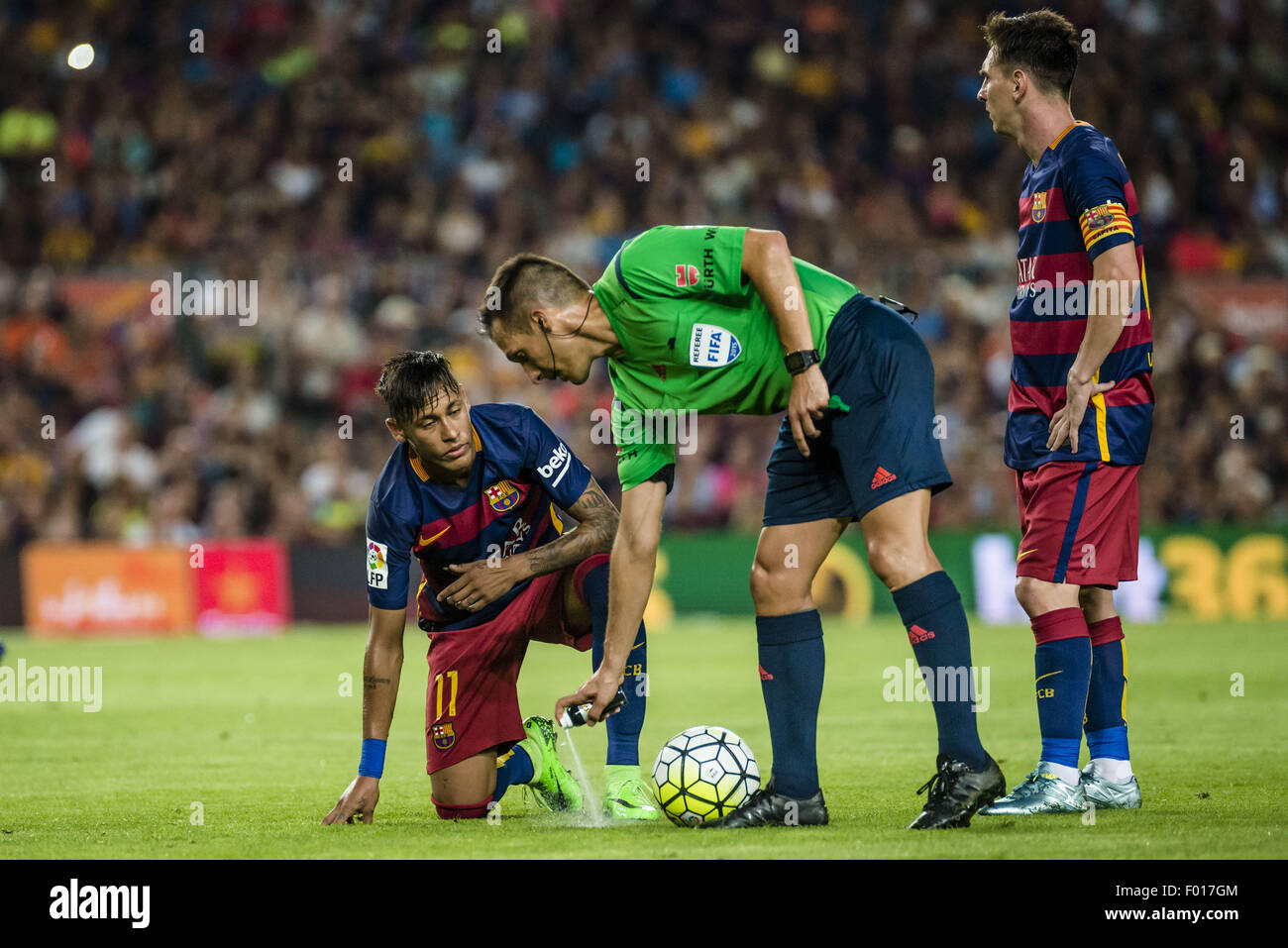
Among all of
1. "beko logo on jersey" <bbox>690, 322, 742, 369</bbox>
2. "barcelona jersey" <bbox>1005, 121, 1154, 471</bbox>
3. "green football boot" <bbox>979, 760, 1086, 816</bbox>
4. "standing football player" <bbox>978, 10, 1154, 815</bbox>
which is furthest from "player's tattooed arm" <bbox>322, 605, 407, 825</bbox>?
"barcelona jersey" <bbox>1005, 121, 1154, 471</bbox>

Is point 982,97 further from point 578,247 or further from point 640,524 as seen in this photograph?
point 578,247

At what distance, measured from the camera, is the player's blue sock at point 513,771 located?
20.4 ft

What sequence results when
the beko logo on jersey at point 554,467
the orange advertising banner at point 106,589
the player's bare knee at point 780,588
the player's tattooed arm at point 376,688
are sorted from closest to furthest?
the player's bare knee at point 780,588, the player's tattooed arm at point 376,688, the beko logo on jersey at point 554,467, the orange advertising banner at point 106,589

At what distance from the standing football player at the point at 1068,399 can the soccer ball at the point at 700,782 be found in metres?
0.99

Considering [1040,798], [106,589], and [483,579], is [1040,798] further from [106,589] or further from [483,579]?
[106,589]

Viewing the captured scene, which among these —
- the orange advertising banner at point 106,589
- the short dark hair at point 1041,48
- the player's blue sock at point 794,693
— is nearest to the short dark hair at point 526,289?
the player's blue sock at point 794,693

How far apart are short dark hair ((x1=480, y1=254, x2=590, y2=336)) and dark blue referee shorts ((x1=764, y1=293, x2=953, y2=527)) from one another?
2.86 ft

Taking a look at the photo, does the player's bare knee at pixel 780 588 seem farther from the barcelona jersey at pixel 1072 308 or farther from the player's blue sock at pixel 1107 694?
the player's blue sock at pixel 1107 694

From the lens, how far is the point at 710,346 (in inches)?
203

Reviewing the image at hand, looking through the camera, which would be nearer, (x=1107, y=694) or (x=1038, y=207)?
(x=1038, y=207)

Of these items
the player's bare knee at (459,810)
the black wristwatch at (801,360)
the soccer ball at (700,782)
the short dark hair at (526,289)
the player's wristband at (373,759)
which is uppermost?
the short dark hair at (526,289)

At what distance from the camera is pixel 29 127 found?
67.3 feet

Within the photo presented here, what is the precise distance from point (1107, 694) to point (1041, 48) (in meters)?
2.33

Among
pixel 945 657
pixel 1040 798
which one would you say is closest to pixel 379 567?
pixel 945 657
